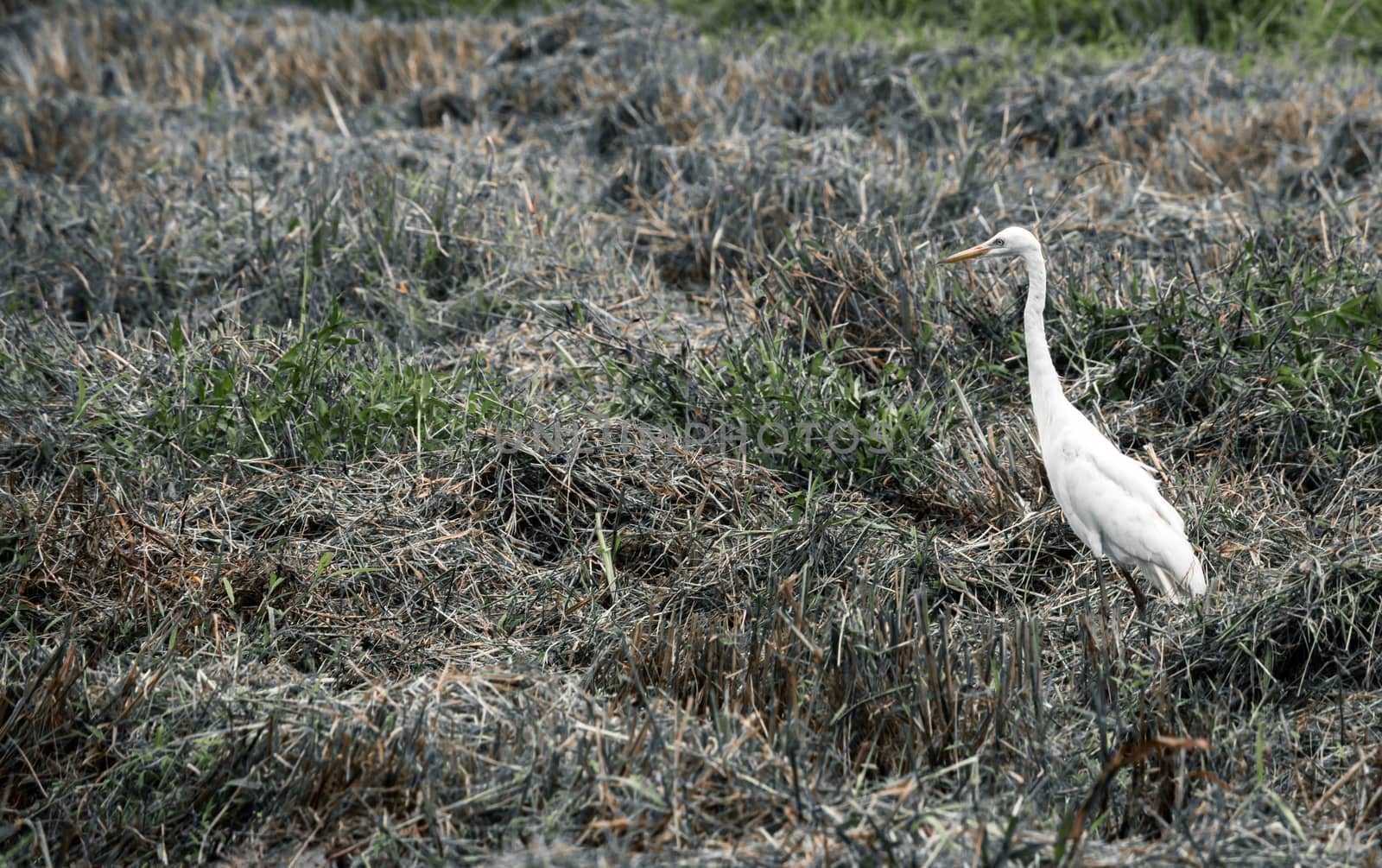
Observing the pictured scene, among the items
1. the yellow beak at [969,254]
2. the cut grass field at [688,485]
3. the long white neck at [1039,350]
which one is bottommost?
the cut grass field at [688,485]

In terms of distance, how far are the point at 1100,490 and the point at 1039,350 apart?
462 mm

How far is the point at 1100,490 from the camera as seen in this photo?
10.7 feet

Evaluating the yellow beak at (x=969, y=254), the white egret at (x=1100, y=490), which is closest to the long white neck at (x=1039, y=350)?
the white egret at (x=1100, y=490)

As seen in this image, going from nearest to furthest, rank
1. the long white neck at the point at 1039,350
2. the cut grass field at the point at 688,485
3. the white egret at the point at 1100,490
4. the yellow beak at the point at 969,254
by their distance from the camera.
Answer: the cut grass field at the point at 688,485
the white egret at the point at 1100,490
the long white neck at the point at 1039,350
the yellow beak at the point at 969,254

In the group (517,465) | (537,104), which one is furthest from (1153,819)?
(537,104)

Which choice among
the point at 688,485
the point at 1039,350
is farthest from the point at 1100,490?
the point at 688,485

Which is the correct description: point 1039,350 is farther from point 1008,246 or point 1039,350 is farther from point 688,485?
point 688,485

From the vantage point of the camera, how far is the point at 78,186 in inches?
239

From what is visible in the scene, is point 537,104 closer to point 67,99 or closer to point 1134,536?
point 67,99

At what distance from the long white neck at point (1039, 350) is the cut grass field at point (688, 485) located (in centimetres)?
30

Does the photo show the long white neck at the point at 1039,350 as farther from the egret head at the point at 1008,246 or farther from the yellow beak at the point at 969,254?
the yellow beak at the point at 969,254

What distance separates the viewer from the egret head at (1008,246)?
3531mm

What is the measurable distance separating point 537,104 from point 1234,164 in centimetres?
365

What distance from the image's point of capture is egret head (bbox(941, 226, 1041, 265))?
3.53 metres
